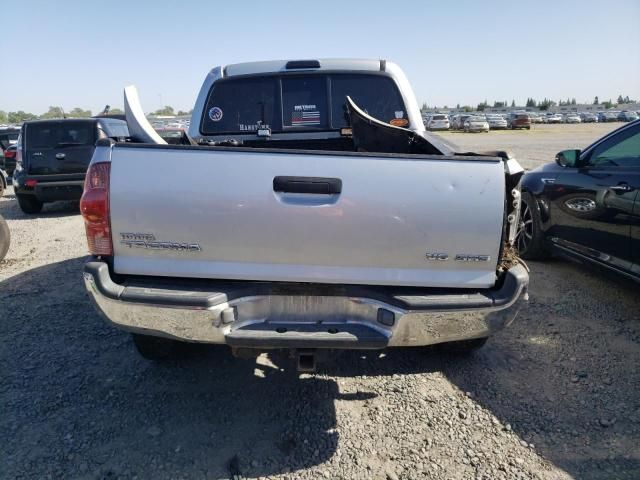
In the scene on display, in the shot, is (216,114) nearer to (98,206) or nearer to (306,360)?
(98,206)

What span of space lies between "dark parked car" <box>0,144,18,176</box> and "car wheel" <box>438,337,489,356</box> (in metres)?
12.9

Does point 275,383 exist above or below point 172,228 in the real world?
below

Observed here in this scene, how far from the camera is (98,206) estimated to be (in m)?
2.25

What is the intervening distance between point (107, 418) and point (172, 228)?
132 centimetres

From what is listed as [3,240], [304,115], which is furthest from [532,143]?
[3,240]

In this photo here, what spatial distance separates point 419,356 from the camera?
3.42m

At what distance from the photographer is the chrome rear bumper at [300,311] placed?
2221 millimetres

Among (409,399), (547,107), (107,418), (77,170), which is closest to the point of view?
(107,418)

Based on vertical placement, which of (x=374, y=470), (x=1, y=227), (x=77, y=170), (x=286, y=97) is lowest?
(x=374, y=470)

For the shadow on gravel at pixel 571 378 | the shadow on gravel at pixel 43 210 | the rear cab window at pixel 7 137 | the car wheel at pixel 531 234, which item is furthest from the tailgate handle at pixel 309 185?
the rear cab window at pixel 7 137

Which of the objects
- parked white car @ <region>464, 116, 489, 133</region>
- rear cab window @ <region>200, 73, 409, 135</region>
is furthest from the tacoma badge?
parked white car @ <region>464, 116, 489, 133</region>

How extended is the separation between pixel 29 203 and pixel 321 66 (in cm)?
730

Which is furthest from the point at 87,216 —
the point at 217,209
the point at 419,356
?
the point at 419,356

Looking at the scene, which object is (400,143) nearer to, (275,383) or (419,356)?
(419,356)
